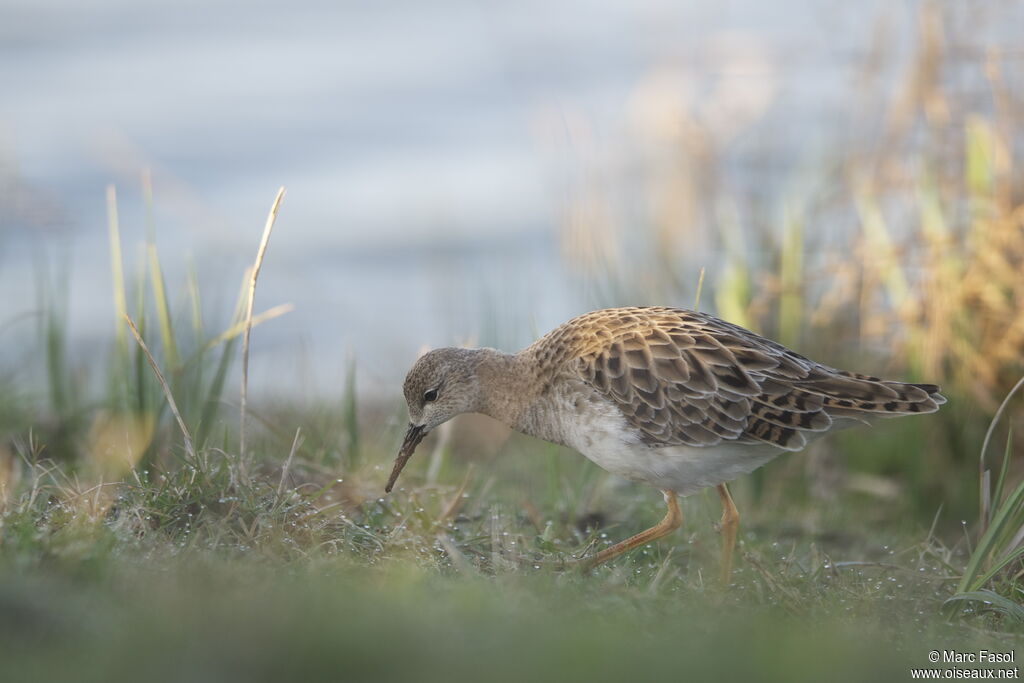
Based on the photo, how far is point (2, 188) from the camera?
1007cm

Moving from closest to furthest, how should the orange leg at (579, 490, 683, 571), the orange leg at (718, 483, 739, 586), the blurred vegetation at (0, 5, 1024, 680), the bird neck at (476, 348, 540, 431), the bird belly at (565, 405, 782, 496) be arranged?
the blurred vegetation at (0, 5, 1024, 680) < the orange leg at (579, 490, 683, 571) < the orange leg at (718, 483, 739, 586) < the bird belly at (565, 405, 782, 496) < the bird neck at (476, 348, 540, 431)

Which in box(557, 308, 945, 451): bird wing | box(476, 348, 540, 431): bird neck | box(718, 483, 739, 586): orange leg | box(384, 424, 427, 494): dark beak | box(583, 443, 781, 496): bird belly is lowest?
box(718, 483, 739, 586): orange leg

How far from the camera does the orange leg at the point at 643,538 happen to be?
18.6 ft

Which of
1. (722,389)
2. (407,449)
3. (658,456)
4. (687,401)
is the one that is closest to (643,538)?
(658,456)

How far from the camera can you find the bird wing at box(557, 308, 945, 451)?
19.7ft

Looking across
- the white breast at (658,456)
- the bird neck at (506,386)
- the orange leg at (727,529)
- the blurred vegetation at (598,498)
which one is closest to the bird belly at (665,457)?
the white breast at (658,456)

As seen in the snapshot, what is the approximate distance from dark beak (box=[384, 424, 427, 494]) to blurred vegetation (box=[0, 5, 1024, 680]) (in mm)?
194

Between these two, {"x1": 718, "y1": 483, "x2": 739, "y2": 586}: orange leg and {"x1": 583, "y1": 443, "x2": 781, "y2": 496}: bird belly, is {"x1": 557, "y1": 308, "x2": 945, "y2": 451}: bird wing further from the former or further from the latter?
{"x1": 718, "y1": 483, "x2": 739, "y2": 586}: orange leg

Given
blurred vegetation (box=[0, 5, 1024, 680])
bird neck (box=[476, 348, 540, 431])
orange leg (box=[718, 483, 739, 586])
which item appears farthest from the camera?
bird neck (box=[476, 348, 540, 431])

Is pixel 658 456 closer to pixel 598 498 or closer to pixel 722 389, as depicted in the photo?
pixel 722 389

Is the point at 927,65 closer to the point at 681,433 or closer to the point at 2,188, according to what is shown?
the point at 681,433

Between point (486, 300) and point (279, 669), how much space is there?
6229mm

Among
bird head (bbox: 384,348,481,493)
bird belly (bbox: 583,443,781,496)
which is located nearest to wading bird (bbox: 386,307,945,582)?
bird belly (bbox: 583,443,781,496)

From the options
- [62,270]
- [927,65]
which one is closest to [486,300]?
[62,270]
